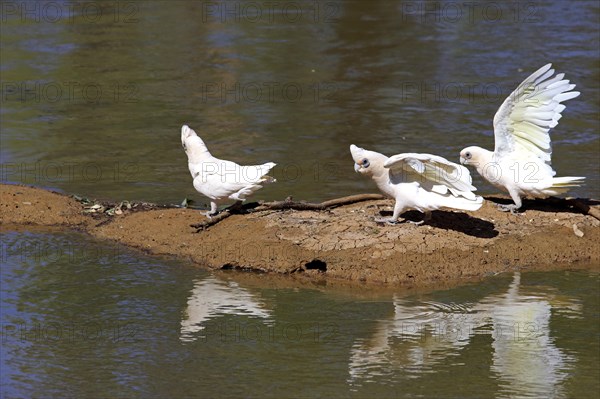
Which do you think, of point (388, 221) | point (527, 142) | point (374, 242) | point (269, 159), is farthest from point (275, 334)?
point (269, 159)

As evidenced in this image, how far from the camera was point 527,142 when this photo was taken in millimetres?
10812

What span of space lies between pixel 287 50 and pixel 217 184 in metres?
9.67

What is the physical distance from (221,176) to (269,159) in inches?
140

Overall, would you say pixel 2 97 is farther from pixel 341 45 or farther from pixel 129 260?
pixel 129 260

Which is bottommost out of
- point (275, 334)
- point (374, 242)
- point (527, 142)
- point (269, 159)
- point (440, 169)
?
point (275, 334)

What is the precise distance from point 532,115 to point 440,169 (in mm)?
1203

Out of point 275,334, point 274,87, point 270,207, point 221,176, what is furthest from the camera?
point 274,87

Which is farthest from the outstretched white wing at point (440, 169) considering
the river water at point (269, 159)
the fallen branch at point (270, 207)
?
the fallen branch at point (270, 207)

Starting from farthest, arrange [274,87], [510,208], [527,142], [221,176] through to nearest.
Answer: [274,87] → [510,208] → [527,142] → [221,176]

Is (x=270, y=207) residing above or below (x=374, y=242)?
above

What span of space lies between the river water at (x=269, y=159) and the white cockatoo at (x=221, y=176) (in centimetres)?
79

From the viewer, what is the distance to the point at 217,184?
10656 millimetres

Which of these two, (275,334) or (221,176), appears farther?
(221,176)

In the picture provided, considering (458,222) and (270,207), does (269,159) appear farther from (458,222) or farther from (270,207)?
(458,222)
